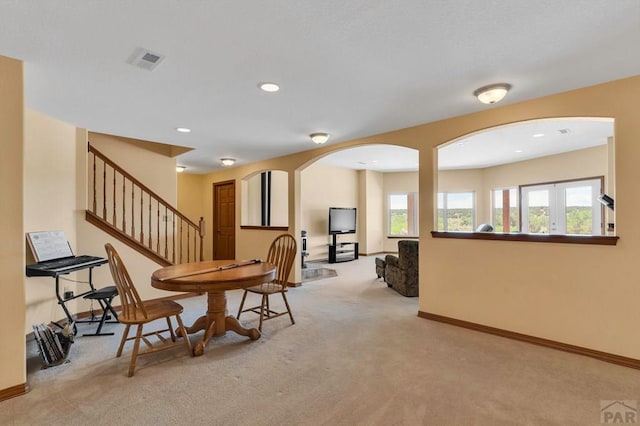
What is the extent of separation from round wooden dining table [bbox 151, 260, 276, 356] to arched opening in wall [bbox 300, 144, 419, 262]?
187 inches

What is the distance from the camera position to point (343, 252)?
8.77 m

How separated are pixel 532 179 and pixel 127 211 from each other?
859 centimetres

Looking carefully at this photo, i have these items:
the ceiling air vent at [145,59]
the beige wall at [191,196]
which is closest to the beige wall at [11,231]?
the ceiling air vent at [145,59]

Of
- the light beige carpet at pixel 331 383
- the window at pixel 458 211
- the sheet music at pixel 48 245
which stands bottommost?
the light beige carpet at pixel 331 383

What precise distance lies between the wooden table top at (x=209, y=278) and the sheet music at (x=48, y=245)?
1300 millimetres

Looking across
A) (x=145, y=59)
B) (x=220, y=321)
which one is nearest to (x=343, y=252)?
(x=220, y=321)

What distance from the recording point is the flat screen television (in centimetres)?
845

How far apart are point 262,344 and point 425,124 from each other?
3.15 metres

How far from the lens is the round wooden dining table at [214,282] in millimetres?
2699

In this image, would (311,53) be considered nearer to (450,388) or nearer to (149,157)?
(450,388)

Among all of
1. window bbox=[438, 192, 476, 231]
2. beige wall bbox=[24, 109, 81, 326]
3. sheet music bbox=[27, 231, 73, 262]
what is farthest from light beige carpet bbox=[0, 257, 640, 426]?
window bbox=[438, 192, 476, 231]

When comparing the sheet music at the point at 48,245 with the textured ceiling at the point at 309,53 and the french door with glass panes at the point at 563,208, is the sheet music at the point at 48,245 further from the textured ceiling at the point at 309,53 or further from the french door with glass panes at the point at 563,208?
the french door with glass panes at the point at 563,208

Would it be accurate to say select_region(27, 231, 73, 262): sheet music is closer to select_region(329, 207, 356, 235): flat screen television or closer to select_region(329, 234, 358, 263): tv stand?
select_region(329, 234, 358, 263): tv stand

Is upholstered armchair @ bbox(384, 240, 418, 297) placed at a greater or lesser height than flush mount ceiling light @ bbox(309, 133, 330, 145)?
lesser
